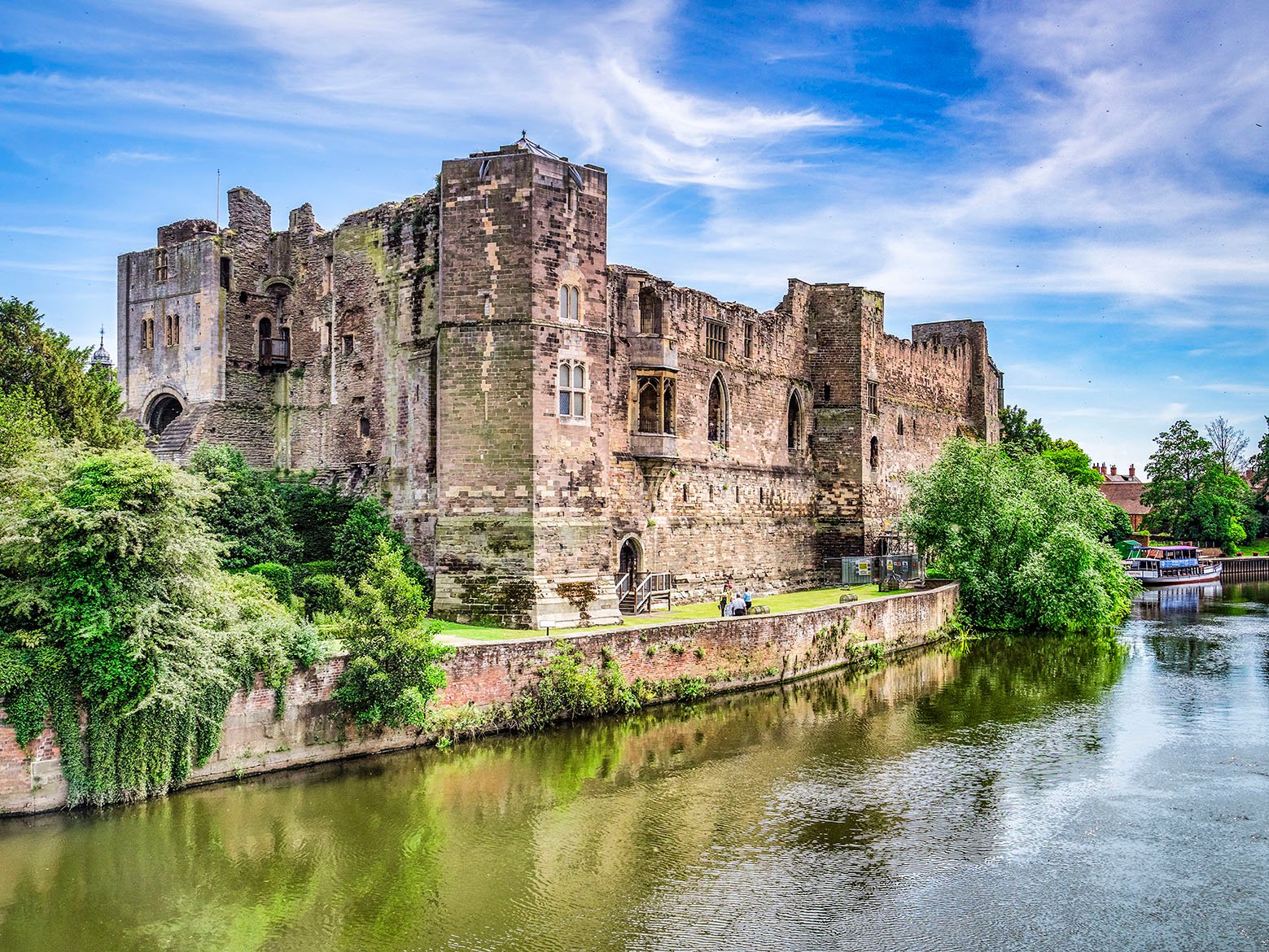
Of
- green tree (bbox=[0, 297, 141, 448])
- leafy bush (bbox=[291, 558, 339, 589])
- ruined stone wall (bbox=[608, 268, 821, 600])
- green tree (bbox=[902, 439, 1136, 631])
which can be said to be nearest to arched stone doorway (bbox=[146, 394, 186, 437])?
green tree (bbox=[0, 297, 141, 448])

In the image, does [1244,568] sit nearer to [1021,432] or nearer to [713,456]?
[1021,432]

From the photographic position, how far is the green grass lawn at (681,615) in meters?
22.4

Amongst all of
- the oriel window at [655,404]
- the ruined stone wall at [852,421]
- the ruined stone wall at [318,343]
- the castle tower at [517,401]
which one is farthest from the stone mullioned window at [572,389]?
the ruined stone wall at [852,421]

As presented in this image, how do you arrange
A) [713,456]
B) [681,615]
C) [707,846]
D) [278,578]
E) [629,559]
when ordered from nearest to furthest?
[707,846] < [278,578] < [681,615] < [629,559] < [713,456]

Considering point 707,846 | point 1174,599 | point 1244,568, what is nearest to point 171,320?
point 707,846

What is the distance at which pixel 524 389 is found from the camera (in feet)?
79.3

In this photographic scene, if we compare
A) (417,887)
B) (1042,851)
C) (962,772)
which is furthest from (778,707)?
(417,887)

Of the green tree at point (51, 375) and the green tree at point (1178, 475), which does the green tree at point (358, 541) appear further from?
the green tree at point (1178, 475)

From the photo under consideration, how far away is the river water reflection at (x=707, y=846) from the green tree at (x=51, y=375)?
1265 cm

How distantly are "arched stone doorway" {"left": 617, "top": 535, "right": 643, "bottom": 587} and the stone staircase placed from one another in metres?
12.2

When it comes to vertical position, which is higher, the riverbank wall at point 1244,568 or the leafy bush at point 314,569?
the leafy bush at point 314,569

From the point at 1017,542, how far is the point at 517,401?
59.9 ft

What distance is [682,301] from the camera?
31.6 metres

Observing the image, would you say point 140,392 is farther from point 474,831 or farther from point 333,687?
point 474,831
